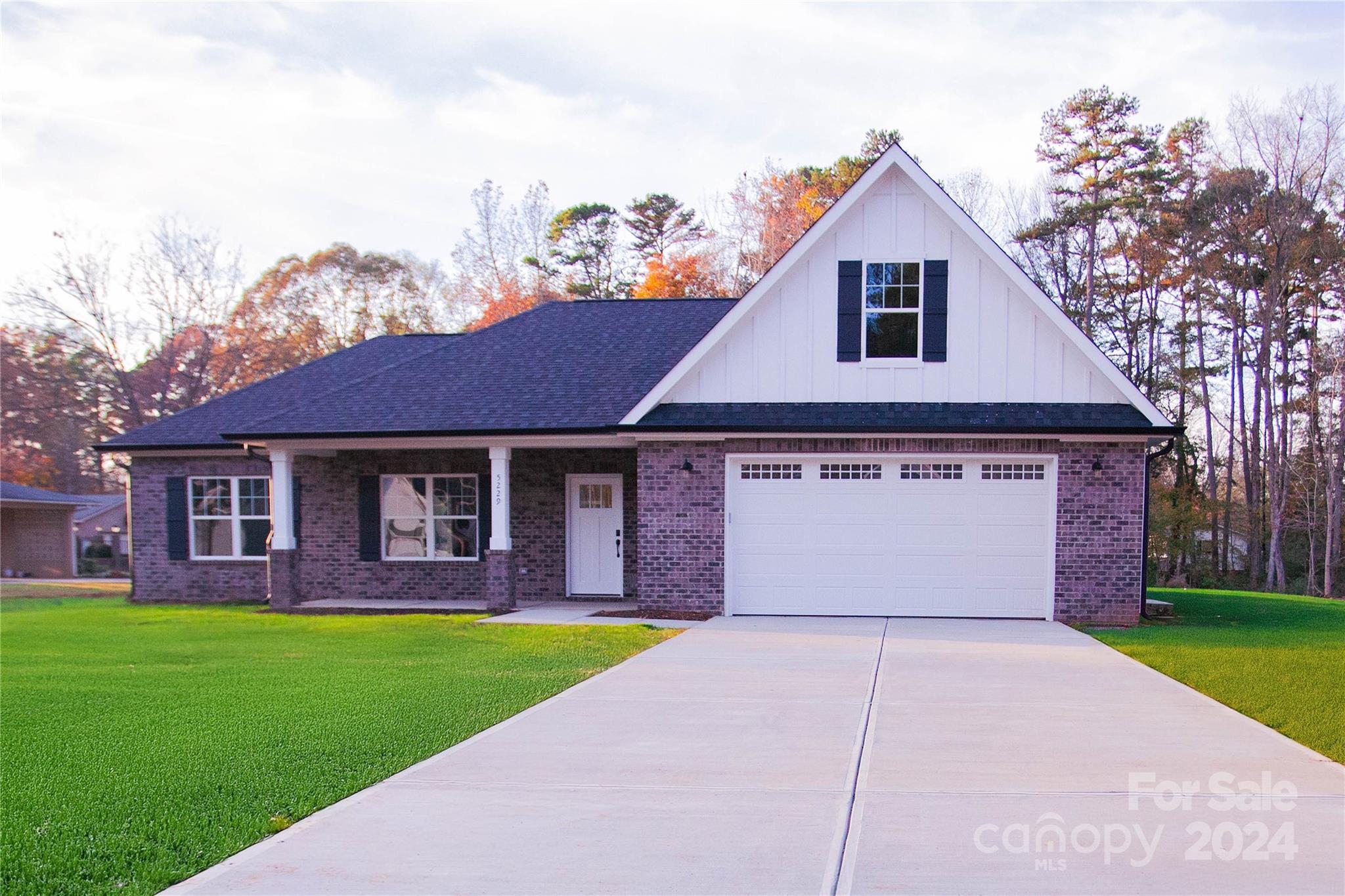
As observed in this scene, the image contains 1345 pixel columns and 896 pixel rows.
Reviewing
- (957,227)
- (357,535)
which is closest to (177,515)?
(357,535)

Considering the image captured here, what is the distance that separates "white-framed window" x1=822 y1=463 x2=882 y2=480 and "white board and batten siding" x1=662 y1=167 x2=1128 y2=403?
0.90 m

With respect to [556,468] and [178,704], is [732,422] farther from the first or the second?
[178,704]

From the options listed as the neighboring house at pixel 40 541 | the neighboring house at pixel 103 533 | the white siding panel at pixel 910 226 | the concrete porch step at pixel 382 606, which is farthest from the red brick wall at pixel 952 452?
the neighboring house at pixel 103 533

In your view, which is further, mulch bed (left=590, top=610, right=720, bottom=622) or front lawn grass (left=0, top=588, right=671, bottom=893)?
mulch bed (left=590, top=610, right=720, bottom=622)

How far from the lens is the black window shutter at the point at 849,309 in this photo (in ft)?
43.4

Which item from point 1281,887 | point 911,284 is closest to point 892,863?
point 1281,887

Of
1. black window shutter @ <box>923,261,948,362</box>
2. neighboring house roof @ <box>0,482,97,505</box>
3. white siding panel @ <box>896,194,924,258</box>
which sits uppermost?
white siding panel @ <box>896,194,924,258</box>

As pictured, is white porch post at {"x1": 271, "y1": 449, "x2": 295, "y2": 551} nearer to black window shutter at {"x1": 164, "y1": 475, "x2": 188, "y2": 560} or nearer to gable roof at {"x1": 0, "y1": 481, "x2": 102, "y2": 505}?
black window shutter at {"x1": 164, "y1": 475, "x2": 188, "y2": 560}

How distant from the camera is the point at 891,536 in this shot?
1327 cm

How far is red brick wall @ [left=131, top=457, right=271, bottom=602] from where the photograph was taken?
17.2 meters

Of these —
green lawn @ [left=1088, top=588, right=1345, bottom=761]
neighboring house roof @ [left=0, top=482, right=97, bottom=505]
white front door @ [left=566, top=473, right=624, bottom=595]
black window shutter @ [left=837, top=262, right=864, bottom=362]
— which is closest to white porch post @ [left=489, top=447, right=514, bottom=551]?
white front door @ [left=566, top=473, right=624, bottom=595]

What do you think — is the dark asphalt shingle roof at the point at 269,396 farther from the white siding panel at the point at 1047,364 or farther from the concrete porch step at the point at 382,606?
the white siding panel at the point at 1047,364

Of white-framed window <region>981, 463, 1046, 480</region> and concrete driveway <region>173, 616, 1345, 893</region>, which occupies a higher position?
white-framed window <region>981, 463, 1046, 480</region>

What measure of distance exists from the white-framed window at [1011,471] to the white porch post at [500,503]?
692cm
